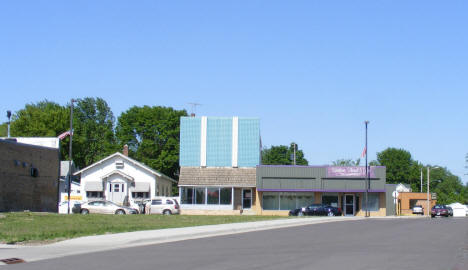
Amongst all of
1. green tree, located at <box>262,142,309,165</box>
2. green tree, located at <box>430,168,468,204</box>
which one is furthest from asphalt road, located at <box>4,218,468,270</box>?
green tree, located at <box>430,168,468,204</box>

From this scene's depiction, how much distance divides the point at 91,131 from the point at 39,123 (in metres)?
15.0

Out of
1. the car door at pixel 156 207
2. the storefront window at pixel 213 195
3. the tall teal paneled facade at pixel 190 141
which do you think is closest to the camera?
the car door at pixel 156 207

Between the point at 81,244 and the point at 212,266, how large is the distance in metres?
6.86

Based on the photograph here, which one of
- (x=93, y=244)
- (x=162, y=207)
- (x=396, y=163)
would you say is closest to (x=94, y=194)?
(x=162, y=207)

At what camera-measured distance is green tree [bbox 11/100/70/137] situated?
8544 centimetres

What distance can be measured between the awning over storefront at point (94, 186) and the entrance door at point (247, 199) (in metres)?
16.0

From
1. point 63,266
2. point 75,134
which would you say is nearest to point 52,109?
point 75,134

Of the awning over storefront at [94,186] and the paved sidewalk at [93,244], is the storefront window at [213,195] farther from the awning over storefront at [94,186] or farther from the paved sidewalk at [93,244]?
the paved sidewalk at [93,244]

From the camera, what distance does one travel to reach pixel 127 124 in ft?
288

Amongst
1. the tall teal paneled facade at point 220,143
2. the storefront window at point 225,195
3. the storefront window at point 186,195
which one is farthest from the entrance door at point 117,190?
the storefront window at point 225,195

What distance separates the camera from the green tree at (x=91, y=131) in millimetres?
94562

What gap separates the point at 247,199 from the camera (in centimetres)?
6500

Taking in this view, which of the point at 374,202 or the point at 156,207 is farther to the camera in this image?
the point at 374,202

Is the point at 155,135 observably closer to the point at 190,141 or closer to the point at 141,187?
the point at 141,187
